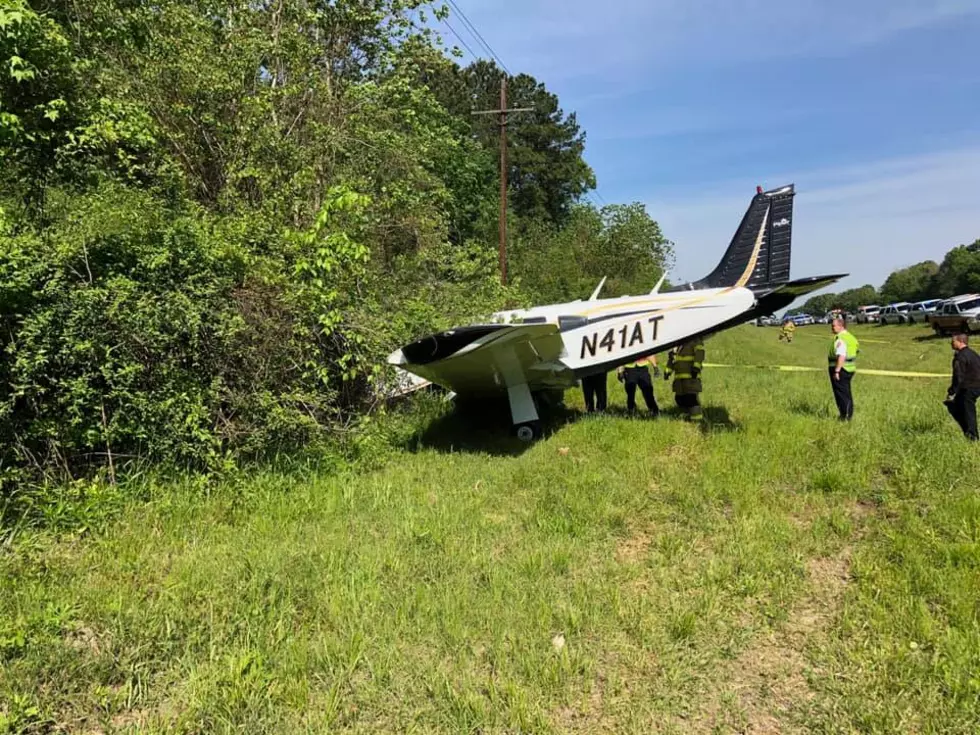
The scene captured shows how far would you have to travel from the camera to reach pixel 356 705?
8.79 ft

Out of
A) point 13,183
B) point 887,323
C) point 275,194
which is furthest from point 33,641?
point 887,323

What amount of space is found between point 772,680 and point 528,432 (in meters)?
5.07

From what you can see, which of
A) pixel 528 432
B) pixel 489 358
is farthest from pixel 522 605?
pixel 528 432

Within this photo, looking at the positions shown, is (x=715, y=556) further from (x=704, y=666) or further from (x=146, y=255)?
(x=146, y=255)

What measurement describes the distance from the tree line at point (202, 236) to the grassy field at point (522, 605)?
0.86 metres

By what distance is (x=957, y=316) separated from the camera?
31.7 metres

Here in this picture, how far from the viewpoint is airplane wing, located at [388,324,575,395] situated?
251 inches

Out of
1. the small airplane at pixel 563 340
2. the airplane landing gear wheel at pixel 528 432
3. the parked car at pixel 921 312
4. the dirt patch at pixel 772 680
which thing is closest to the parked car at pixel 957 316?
the parked car at pixel 921 312

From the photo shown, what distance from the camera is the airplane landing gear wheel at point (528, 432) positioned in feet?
25.7

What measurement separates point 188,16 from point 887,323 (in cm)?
5793

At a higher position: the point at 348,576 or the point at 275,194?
the point at 275,194

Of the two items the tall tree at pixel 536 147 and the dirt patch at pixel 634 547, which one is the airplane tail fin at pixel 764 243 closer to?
the dirt patch at pixel 634 547

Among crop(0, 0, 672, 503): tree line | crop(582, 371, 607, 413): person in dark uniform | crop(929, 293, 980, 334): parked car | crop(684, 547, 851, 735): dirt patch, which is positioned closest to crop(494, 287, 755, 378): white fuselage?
crop(582, 371, 607, 413): person in dark uniform

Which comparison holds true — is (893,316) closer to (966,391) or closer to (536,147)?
(536,147)
